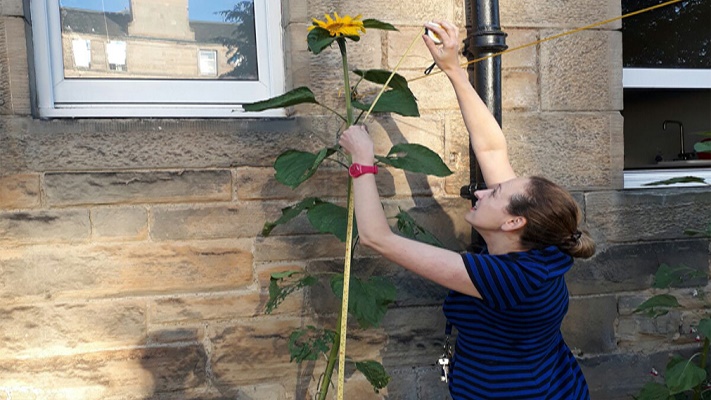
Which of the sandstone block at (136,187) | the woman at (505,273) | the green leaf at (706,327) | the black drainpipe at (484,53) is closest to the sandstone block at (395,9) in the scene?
the black drainpipe at (484,53)

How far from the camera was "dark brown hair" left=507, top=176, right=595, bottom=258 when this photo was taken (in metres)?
1.63

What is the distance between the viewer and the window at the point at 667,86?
302 centimetres

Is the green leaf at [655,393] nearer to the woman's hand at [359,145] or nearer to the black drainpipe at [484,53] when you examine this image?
the black drainpipe at [484,53]

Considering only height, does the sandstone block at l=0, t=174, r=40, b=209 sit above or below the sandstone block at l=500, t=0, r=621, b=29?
below

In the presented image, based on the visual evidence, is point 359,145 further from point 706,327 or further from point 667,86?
point 667,86

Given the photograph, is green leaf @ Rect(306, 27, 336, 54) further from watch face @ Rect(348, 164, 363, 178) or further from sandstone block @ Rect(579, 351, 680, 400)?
sandstone block @ Rect(579, 351, 680, 400)

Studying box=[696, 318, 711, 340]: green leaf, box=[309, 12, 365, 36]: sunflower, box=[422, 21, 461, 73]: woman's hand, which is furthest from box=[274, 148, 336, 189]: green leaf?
box=[696, 318, 711, 340]: green leaf

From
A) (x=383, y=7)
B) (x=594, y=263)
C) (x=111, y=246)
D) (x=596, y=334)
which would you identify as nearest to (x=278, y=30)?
(x=383, y=7)

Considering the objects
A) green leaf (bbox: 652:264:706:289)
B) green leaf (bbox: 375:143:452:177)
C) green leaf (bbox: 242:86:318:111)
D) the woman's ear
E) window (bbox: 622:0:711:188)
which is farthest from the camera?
window (bbox: 622:0:711:188)

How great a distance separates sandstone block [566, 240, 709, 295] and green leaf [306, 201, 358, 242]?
1277 millimetres

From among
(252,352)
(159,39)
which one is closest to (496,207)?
(252,352)

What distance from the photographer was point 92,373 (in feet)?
7.40

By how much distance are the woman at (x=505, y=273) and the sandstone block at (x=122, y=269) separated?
904mm

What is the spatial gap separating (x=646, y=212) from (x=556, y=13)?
3.23 feet
